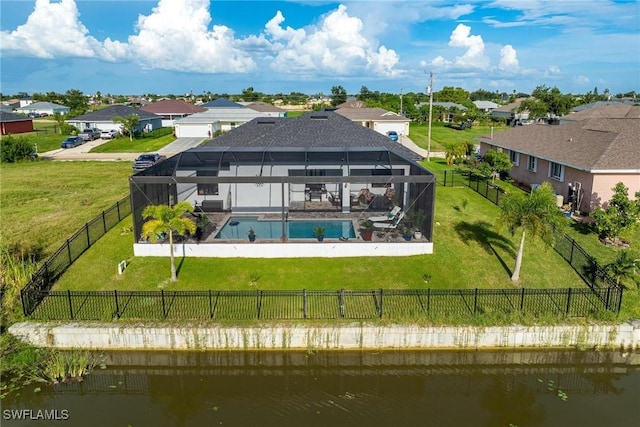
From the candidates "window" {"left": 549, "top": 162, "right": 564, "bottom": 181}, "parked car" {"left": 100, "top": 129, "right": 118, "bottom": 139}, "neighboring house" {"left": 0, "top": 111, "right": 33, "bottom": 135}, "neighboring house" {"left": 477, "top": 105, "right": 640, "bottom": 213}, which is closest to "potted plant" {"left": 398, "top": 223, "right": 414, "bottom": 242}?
"neighboring house" {"left": 477, "top": 105, "right": 640, "bottom": 213}

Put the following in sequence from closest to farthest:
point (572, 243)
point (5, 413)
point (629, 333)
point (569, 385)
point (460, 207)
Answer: point (5, 413) < point (569, 385) < point (629, 333) < point (572, 243) < point (460, 207)

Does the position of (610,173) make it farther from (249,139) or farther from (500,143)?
(249,139)

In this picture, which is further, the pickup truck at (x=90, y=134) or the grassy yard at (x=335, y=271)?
the pickup truck at (x=90, y=134)

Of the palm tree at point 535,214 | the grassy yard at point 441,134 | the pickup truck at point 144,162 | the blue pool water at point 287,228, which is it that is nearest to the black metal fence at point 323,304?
the palm tree at point 535,214

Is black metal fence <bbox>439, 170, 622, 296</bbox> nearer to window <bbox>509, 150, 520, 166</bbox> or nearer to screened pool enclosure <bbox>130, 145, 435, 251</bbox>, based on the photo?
screened pool enclosure <bbox>130, 145, 435, 251</bbox>

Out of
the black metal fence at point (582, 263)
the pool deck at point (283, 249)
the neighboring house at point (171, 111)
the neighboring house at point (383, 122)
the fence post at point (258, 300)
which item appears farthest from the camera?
the neighboring house at point (171, 111)

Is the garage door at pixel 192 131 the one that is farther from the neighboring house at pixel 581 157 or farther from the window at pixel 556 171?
the window at pixel 556 171

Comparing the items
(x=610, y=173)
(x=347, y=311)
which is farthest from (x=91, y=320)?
(x=610, y=173)
